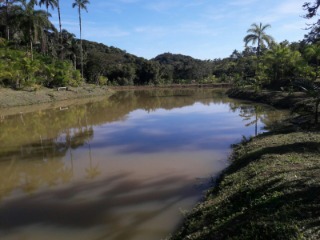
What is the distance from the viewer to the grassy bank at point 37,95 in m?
33.7

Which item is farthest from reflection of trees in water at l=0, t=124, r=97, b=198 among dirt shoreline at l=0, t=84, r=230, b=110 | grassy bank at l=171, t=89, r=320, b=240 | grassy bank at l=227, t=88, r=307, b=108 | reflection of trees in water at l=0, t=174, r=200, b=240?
dirt shoreline at l=0, t=84, r=230, b=110

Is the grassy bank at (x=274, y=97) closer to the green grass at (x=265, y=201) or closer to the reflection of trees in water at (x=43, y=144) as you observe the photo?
the reflection of trees in water at (x=43, y=144)

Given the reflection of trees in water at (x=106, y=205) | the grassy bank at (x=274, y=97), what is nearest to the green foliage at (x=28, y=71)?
the grassy bank at (x=274, y=97)

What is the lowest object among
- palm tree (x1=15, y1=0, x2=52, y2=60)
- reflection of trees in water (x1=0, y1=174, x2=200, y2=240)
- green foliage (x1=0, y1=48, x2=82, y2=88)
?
reflection of trees in water (x1=0, y1=174, x2=200, y2=240)

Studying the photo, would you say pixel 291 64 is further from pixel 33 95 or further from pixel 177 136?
pixel 33 95

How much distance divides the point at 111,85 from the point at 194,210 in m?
66.2

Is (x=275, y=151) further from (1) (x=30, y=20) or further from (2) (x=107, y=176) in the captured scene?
(1) (x=30, y=20)

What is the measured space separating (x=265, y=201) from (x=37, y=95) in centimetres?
3528

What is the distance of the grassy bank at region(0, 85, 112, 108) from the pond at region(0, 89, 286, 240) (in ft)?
41.2

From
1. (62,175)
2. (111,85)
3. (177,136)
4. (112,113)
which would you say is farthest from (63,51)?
(62,175)

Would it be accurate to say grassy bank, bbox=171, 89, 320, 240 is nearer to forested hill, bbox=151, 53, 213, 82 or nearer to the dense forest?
the dense forest

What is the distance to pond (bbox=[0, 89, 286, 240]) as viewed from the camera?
773 cm

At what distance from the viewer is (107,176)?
1124cm

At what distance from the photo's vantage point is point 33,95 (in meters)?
37.7
